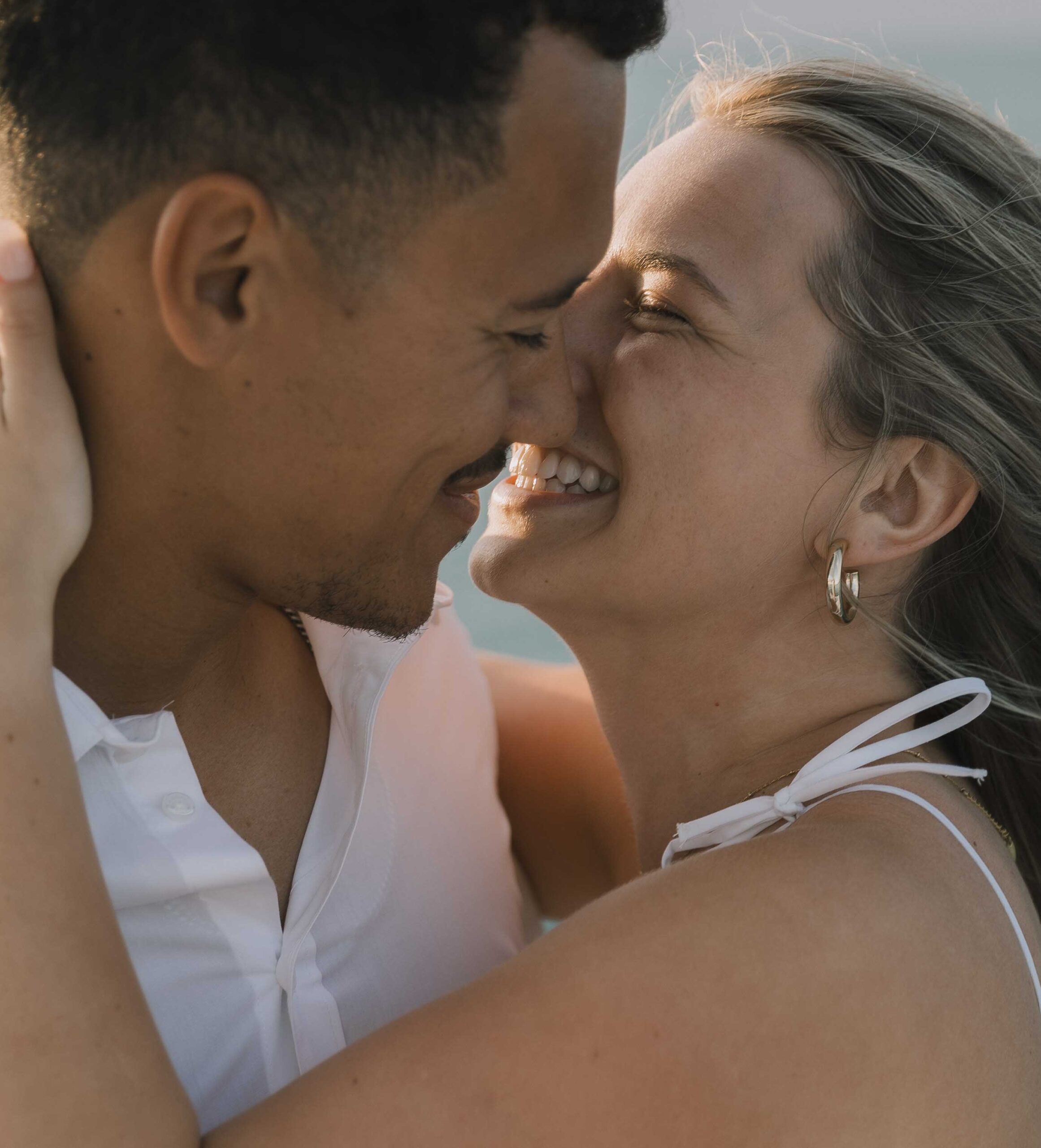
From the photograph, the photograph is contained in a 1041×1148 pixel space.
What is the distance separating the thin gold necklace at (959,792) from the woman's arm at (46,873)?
0.79 m

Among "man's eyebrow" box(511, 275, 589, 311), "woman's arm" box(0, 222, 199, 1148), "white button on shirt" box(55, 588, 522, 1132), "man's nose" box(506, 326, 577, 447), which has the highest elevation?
"man's eyebrow" box(511, 275, 589, 311)

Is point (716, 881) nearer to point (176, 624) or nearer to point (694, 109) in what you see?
point (176, 624)

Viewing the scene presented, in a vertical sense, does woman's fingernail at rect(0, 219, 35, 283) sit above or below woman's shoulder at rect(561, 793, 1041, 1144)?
above

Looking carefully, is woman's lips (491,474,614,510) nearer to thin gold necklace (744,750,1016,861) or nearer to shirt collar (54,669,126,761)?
thin gold necklace (744,750,1016,861)

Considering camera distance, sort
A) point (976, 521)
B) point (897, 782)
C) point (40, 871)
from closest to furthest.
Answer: point (40, 871)
point (897, 782)
point (976, 521)

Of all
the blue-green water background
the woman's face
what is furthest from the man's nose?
the blue-green water background

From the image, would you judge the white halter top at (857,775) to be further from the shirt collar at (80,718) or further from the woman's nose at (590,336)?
the shirt collar at (80,718)

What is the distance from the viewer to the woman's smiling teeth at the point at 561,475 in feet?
5.53

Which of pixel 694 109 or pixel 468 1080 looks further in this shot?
pixel 694 109

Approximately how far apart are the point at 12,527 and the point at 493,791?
2.94 ft

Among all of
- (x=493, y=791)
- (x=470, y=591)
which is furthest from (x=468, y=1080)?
(x=470, y=591)

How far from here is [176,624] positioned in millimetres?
1301

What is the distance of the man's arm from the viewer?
1.99m

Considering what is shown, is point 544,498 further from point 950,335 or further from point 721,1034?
point 721,1034
